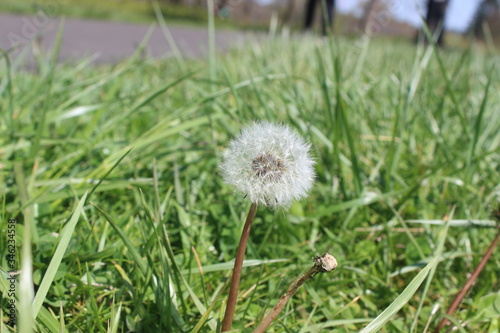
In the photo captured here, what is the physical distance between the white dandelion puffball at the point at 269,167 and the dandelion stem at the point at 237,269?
0.10 ft

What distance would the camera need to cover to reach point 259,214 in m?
1.40

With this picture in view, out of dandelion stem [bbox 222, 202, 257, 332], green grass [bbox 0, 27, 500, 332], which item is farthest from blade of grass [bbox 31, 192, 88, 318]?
dandelion stem [bbox 222, 202, 257, 332]

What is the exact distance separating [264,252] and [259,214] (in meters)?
0.16

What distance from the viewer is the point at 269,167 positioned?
0.73 m

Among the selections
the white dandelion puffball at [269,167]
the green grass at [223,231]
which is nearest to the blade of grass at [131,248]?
the green grass at [223,231]

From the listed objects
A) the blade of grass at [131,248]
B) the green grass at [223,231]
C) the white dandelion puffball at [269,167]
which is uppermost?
the white dandelion puffball at [269,167]

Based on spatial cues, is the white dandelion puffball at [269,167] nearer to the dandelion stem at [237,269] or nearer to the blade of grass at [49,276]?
the dandelion stem at [237,269]

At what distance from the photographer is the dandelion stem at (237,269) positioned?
0.69 m

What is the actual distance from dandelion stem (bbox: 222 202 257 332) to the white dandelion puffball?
0.03m

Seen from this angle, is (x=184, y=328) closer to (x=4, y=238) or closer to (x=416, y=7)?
(x=4, y=238)

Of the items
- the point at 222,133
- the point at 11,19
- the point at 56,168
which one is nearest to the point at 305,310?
the point at 56,168

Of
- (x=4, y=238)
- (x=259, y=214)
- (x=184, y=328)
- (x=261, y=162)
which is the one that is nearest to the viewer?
(x=261, y=162)

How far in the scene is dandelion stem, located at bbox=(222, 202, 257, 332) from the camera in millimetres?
691

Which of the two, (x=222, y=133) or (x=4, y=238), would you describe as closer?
(x=4, y=238)
